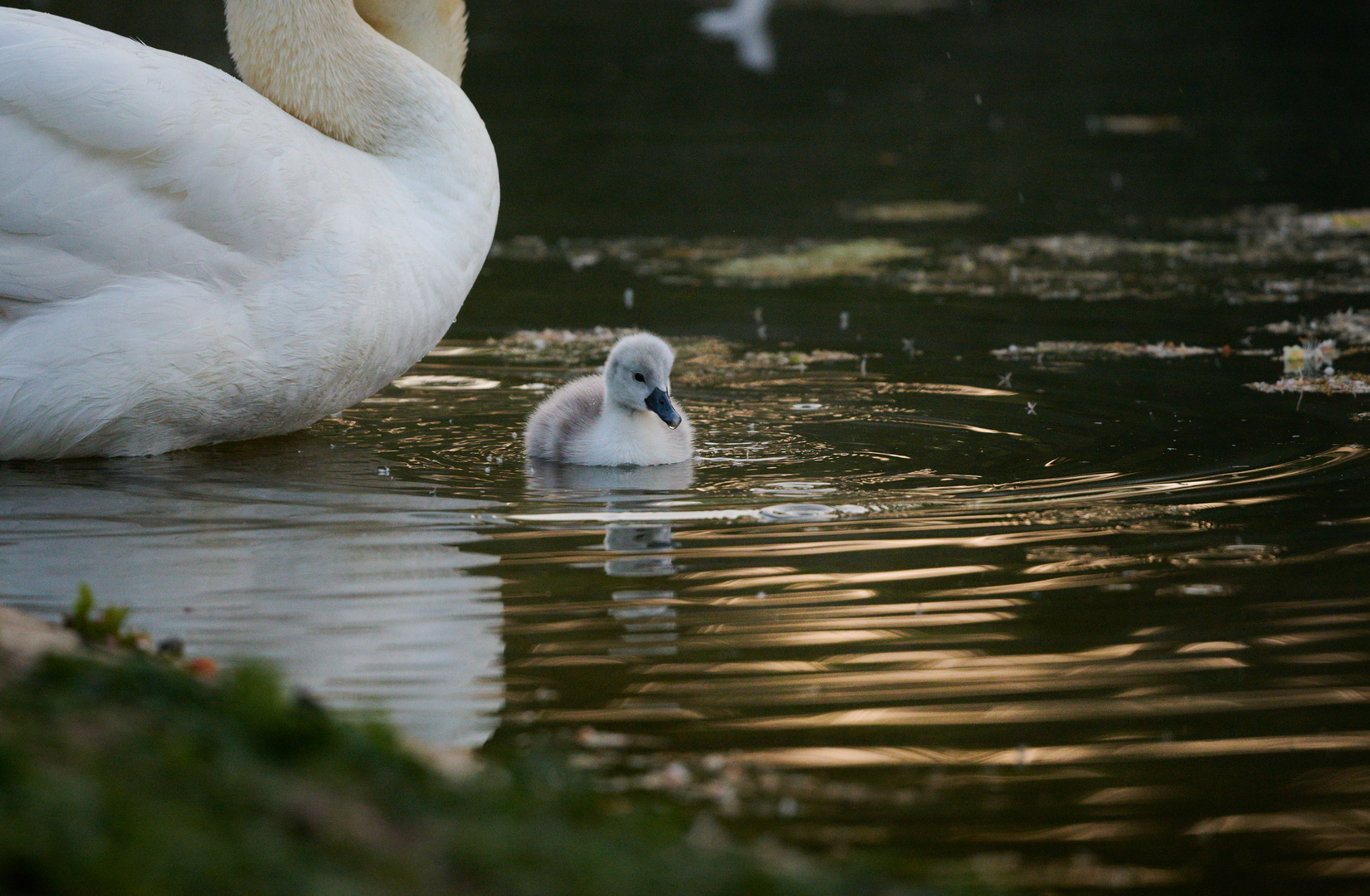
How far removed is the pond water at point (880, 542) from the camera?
3.72 metres

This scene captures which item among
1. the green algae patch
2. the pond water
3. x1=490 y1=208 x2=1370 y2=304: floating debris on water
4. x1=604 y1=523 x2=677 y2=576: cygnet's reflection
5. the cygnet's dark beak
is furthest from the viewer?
x1=490 y1=208 x2=1370 y2=304: floating debris on water

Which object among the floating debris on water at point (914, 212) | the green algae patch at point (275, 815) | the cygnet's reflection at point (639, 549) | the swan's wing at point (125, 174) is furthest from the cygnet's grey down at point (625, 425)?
the floating debris on water at point (914, 212)

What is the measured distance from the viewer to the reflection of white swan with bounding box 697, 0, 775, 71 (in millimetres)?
28995

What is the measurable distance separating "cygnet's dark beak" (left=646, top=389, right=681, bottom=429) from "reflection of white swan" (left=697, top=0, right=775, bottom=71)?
2167 centimetres

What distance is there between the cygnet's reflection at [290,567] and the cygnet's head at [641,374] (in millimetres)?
973

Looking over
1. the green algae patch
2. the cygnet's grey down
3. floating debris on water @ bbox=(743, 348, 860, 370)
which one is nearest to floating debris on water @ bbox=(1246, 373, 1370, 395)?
floating debris on water @ bbox=(743, 348, 860, 370)

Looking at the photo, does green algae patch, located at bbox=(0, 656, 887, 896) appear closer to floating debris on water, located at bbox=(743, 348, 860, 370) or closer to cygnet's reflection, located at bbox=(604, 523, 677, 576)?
cygnet's reflection, located at bbox=(604, 523, 677, 576)

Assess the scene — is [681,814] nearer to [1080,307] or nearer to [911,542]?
[911,542]

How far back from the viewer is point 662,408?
6.76 meters

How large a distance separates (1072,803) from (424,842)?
4.56 feet

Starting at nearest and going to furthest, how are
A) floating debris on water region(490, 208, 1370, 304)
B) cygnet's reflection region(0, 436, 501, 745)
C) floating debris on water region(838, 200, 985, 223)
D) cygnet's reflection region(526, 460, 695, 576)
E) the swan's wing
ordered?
1. cygnet's reflection region(0, 436, 501, 745)
2. cygnet's reflection region(526, 460, 695, 576)
3. the swan's wing
4. floating debris on water region(490, 208, 1370, 304)
5. floating debris on water region(838, 200, 985, 223)

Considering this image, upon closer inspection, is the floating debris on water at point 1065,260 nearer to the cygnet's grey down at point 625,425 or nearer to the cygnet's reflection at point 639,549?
the cygnet's grey down at point 625,425

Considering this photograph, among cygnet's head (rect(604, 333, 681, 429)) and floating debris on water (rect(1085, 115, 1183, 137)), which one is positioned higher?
floating debris on water (rect(1085, 115, 1183, 137))

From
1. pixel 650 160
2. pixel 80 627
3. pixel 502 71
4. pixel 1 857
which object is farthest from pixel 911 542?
pixel 502 71
